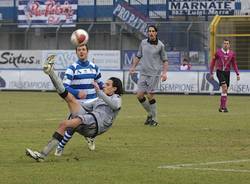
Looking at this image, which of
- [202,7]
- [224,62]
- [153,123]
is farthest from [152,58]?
[202,7]

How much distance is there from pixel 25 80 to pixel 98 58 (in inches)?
289

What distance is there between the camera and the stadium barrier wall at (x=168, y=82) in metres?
36.1

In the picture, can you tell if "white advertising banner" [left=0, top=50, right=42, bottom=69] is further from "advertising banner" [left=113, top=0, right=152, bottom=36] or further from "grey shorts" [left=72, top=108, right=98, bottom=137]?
"grey shorts" [left=72, top=108, right=98, bottom=137]

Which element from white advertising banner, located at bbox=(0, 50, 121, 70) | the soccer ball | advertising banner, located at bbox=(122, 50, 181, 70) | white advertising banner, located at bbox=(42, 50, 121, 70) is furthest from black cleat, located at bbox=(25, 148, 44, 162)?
white advertising banner, located at bbox=(0, 50, 121, 70)

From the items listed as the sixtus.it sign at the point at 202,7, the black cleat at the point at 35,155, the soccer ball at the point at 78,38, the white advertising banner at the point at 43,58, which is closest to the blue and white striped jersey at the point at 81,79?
the soccer ball at the point at 78,38

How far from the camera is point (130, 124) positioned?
18922 mm

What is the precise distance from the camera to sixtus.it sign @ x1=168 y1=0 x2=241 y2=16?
48.1 m

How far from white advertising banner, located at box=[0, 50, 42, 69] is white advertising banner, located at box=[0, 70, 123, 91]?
304 inches

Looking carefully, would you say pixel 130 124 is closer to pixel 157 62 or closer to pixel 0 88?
pixel 157 62

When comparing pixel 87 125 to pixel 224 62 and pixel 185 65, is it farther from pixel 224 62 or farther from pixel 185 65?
pixel 185 65

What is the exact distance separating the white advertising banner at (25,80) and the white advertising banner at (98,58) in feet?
18.3


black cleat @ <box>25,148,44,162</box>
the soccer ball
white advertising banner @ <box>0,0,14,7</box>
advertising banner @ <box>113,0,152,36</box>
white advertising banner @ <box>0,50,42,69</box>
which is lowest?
white advertising banner @ <box>0,50,42,69</box>

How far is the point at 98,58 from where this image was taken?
4644 cm

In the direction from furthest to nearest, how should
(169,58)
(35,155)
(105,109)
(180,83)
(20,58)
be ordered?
(20,58) → (169,58) → (180,83) → (105,109) → (35,155)
